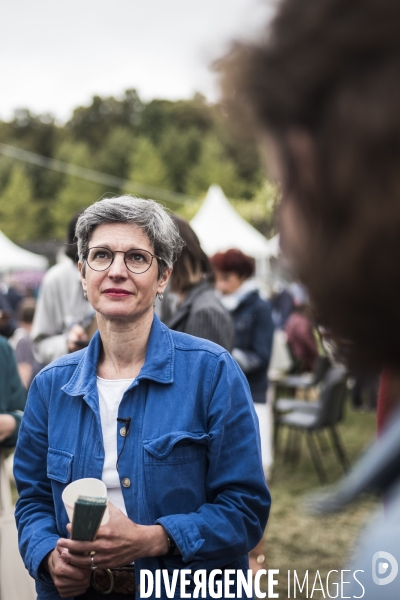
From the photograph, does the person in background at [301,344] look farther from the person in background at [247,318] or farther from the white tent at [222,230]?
the person in background at [247,318]

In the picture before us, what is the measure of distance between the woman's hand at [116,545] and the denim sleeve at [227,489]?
0.18ft

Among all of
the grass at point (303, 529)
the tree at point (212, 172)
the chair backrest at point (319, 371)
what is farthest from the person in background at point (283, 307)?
the tree at point (212, 172)

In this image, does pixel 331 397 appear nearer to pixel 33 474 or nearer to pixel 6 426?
pixel 6 426

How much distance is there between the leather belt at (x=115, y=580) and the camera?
1885 millimetres

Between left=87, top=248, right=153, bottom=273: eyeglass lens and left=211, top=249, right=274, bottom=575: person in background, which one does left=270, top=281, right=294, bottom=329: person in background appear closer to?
left=211, top=249, right=274, bottom=575: person in background

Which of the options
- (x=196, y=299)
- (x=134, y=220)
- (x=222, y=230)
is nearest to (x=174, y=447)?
(x=134, y=220)

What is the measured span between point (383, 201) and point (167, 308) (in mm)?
2849

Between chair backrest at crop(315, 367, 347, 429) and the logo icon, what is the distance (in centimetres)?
601

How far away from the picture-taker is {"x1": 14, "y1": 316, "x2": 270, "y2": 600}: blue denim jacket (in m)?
1.87

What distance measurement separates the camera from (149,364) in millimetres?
1980

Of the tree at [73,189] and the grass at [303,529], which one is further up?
the tree at [73,189]

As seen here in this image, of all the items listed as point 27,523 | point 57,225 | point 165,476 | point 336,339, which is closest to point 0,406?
point 27,523

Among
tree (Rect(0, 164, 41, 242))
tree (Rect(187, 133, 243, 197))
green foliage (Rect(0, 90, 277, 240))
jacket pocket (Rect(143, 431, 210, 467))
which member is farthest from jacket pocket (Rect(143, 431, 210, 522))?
tree (Rect(0, 164, 41, 242))

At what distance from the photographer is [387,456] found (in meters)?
0.69
